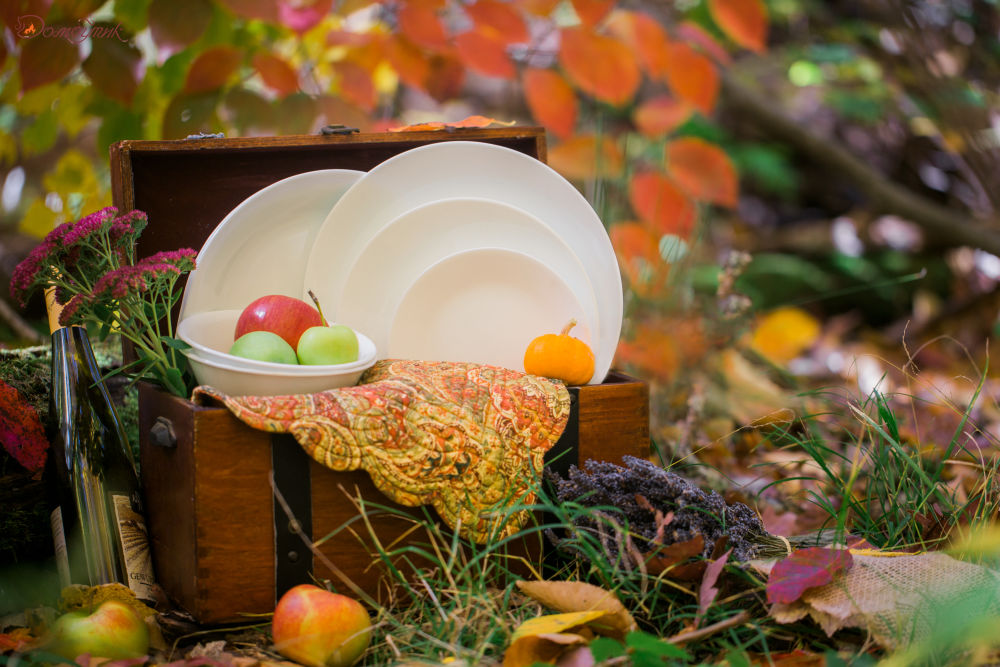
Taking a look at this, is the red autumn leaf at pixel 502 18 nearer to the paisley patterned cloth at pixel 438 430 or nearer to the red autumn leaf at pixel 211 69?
the red autumn leaf at pixel 211 69

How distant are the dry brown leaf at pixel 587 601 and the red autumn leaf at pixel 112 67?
1638 millimetres

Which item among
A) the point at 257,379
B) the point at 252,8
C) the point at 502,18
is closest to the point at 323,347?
the point at 257,379

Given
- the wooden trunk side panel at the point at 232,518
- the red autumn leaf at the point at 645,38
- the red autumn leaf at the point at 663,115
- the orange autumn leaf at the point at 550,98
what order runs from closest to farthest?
the wooden trunk side panel at the point at 232,518
the red autumn leaf at the point at 645,38
the orange autumn leaf at the point at 550,98
the red autumn leaf at the point at 663,115

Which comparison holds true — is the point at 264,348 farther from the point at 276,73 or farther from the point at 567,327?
the point at 276,73

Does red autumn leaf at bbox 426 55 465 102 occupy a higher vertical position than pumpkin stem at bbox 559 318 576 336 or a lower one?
higher

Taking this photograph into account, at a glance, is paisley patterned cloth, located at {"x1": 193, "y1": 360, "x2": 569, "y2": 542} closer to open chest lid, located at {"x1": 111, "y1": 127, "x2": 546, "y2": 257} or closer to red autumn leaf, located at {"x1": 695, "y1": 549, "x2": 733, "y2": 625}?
red autumn leaf, located at {"x1": 695, "y1": 549, "x2": 733, "y2": 625}

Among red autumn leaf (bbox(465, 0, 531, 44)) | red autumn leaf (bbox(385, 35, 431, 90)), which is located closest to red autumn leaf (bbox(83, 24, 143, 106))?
red autumn leaf (bbox(385, 35, 431, 90))

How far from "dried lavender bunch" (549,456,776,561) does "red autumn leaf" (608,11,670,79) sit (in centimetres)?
191

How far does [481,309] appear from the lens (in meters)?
1.70

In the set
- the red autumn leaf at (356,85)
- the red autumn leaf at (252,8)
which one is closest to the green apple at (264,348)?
the red autumn leaf at (252,8)

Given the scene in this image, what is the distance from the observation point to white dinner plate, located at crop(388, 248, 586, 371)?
1669mm

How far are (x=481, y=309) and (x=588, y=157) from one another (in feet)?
3.38

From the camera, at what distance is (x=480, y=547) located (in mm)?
1347

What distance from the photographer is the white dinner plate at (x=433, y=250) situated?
1641mm
